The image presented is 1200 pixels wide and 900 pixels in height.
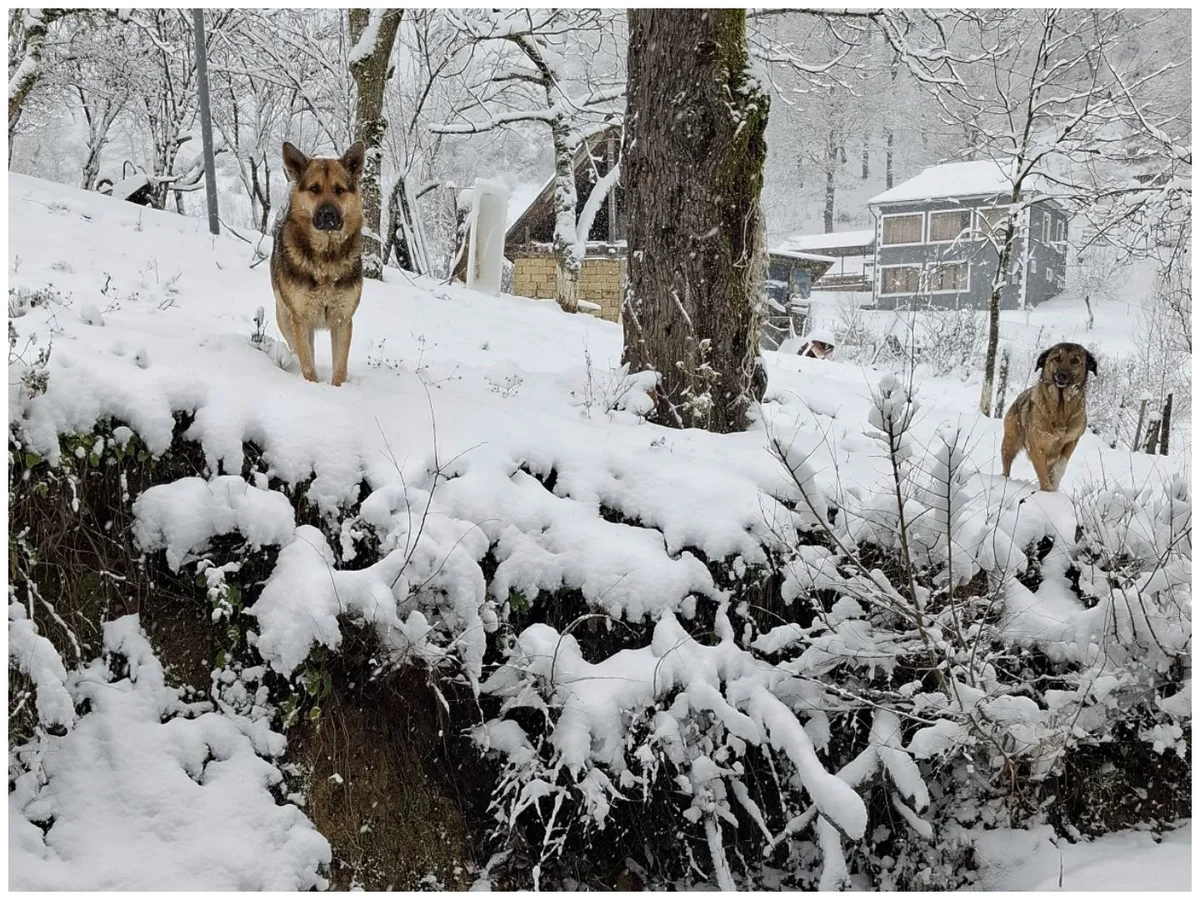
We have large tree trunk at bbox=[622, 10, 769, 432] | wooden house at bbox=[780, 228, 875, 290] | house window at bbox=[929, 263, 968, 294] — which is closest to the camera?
large tree trunk at bbox=[622, 10, 769, 432]

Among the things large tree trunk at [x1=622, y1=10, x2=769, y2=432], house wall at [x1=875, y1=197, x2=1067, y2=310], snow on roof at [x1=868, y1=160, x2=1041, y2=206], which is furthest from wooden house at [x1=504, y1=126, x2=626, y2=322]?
large tree trunk at [x1=622, y1=10, x2=769, y2=432]

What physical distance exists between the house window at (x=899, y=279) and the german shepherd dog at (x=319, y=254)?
2070 cm

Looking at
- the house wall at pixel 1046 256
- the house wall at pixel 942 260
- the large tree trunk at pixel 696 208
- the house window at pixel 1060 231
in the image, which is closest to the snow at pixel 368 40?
the large tree trunk at pixel 696 208

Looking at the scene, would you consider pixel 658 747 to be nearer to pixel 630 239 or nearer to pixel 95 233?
pixel 630 239

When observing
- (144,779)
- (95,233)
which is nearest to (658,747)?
(144,779)

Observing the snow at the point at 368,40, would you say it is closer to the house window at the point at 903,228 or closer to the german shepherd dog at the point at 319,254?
the german shepherd dog at the point at 319,254

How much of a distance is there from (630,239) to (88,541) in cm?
316

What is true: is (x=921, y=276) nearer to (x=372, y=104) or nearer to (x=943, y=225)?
(x=943, y=225)

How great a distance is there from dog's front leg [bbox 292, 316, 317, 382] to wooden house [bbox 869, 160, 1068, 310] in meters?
13.5

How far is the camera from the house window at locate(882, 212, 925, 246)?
75.6 ft

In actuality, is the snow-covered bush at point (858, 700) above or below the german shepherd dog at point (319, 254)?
below

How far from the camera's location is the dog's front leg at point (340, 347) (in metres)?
4.31

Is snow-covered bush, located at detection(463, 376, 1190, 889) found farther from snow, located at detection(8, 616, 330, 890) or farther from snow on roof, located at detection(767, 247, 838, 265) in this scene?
snow on roof, located at detection(767, 247, 838, 265)

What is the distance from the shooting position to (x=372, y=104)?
1008cm
